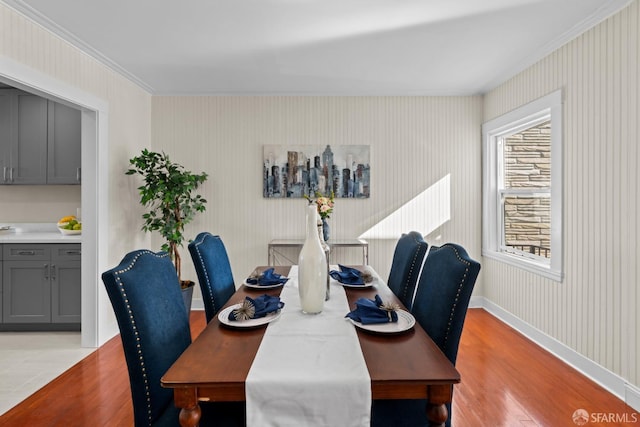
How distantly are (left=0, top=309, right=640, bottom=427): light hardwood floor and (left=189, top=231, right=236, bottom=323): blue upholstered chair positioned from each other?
0.83m

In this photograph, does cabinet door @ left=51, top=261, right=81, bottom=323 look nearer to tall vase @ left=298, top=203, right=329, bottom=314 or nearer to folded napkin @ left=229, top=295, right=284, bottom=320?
folded napkin @ left=229, top=295, right=284, bottom=320

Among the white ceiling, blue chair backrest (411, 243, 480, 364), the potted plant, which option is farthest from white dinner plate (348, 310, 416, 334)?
the potted plant

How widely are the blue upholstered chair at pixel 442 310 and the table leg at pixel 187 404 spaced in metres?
0.63

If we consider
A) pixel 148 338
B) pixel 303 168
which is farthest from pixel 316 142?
pixel 148 338

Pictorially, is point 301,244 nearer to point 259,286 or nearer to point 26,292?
point 259,286

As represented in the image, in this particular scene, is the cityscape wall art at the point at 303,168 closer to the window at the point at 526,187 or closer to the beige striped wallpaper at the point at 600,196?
the window at the point at 526,187

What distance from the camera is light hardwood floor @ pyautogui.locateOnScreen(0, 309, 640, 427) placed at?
2230 mm

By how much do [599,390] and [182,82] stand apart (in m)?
4.48

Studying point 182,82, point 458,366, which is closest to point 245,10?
point 182,82

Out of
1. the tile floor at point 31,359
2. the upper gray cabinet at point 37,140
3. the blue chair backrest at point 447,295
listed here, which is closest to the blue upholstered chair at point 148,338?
the blue chair backrest at point 447,295

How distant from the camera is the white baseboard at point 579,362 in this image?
2402 mm

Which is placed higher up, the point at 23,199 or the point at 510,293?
the point at 23,199

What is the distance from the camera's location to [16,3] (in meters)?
2.47

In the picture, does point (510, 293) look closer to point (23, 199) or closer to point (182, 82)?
point (182, 82)
